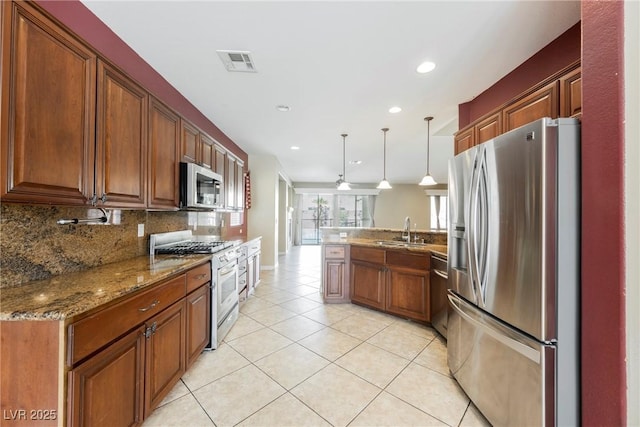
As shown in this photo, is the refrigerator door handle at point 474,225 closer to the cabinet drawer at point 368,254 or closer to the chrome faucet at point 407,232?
the cabinet drawer at point 368,254

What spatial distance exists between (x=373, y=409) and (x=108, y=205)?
7.03 ft

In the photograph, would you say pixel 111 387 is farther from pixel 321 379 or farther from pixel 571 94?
pixel 571 94

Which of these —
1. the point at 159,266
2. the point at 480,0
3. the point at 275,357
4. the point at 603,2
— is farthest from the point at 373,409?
the point at 480,0

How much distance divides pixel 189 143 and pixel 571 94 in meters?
3.04

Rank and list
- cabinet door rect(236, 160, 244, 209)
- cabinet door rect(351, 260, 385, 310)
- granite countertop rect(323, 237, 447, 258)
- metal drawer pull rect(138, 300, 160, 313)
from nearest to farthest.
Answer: metal drawer pull rect(138, 300, 160, 313) → granite countertop rect(323, 237, 447, 258) → cabinet door rect(351, 260, 385, 310) → cabinet door rect(236, 160, 244, 209)

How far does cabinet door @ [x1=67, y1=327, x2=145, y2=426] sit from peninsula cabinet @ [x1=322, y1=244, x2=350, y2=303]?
8.20ft

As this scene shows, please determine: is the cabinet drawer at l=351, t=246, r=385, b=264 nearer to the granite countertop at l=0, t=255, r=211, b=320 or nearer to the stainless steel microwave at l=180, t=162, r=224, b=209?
the stainless steel microwave at l=180, t=162, r=224, b=209

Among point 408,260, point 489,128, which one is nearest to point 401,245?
point 408,260

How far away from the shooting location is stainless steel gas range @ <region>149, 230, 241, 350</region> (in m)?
2.30

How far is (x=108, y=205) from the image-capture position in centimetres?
152

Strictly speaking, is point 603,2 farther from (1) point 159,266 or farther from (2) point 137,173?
(1) point 159,266

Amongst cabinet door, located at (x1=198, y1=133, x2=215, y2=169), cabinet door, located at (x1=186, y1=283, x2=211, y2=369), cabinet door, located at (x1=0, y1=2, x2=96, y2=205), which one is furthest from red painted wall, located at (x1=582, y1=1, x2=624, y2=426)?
cabinet door, located at (x1=198, y1=133, x2=215, y2=169)

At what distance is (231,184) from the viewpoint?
12.6 ft

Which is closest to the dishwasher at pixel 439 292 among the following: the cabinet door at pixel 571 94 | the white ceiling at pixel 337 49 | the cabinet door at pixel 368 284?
the cabinet door at pixel 368 284
